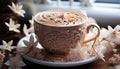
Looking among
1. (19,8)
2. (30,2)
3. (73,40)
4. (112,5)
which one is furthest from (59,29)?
(112,5)

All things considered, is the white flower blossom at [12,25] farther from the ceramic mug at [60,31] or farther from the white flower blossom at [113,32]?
the white flower blossom at [113,32]

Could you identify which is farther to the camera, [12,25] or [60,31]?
[12,25]

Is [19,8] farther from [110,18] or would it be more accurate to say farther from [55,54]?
[110,18]

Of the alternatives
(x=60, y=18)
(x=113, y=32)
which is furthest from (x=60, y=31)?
(x=113, y=32)

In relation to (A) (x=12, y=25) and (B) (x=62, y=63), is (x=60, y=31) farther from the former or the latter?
(A) (x=12, y=25)

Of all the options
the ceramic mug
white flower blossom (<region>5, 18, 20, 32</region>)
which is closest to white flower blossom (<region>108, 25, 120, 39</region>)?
the ceramic mug

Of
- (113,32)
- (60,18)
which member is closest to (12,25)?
(60,18)

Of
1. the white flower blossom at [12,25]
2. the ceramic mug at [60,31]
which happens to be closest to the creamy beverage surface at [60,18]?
the ceramic mug at [60,31]
